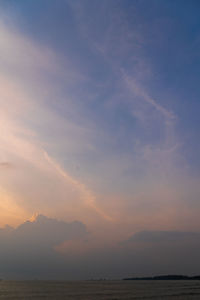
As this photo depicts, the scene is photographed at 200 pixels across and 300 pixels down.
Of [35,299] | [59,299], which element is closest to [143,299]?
[59,299]

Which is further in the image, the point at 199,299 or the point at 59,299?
the point at 59,299

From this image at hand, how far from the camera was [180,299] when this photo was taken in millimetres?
65938

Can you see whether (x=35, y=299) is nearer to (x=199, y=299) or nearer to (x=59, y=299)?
(x=59, y=299)

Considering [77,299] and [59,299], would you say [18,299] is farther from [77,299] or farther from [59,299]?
[77,299]

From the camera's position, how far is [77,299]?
67500 mm

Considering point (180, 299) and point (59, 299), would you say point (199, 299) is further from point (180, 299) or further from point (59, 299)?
point (59, 299)

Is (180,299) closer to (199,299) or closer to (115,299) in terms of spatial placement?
(199,299)

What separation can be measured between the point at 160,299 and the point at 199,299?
8809 mm

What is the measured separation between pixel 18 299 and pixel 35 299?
409 centimetres

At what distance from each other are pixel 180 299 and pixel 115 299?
15185mm

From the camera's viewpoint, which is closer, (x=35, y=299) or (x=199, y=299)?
(x=199, y=299)

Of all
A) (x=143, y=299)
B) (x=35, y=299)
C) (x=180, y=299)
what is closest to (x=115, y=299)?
(x=143, y=299)

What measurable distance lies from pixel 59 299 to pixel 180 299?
94.8ft

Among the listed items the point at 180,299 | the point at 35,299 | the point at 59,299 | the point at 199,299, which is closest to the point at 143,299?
the point at 180,299
